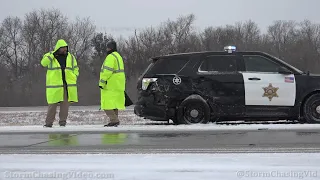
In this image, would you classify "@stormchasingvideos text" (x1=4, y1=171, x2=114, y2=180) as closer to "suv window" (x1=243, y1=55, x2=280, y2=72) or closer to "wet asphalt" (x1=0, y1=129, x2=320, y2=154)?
"wet asphalt" (x1=0, y1=129, x2=320, y2=154)

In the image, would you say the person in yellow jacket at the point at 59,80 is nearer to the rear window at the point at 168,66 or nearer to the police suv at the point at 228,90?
the police suv at the point at 228,90

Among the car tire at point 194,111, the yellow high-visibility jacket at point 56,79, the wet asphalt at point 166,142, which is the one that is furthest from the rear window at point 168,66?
the wet asphalt at point 166,142

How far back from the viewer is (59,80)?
30.0 ft

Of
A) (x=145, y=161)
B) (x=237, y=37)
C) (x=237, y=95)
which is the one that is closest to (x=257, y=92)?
(x=237, y=95)

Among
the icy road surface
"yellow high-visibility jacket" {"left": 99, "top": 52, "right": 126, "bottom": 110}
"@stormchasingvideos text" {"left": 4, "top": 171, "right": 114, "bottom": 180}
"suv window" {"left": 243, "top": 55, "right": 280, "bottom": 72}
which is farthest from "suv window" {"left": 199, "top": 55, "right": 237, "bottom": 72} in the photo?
"@stormchasingvideos text" {"left": 4, "top": 171, "right": 114, "bottom": 180}

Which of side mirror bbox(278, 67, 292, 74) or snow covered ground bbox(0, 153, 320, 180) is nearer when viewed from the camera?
snow covered ground bbox(0, 153, 320, 180)

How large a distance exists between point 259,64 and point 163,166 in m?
5.20

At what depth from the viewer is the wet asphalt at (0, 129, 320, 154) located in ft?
19.2

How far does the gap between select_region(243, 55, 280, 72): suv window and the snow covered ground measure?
4181 mm

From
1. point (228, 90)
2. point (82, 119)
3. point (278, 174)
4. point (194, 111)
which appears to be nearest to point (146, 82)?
point (194, 111)

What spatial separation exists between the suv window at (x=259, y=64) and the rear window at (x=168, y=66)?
4.29ft

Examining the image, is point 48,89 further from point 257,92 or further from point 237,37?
point 237,37

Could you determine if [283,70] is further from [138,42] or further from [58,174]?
[138,42]

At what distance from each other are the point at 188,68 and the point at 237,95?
1.20 metres
